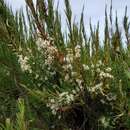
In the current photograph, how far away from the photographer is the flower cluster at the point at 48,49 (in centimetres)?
273

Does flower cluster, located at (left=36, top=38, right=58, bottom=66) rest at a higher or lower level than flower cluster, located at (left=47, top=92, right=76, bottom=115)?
higher

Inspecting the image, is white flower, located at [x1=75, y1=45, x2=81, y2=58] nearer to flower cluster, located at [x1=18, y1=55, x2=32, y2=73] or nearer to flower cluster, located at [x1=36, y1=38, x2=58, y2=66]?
flower cluster, located at [x1=36, y1=38, x2=58, y2=66]

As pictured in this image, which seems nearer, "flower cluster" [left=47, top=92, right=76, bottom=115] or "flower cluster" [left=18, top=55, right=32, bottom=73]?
"flower cluster" [left=47, top=92, right=76, bottom=115]

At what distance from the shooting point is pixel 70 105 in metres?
2.70

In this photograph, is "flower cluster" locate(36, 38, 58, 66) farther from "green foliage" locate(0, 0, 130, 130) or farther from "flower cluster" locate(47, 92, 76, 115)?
"flower cluster" locate(47, 92, 76, 115)

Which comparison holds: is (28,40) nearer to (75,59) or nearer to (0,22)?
(0,22)

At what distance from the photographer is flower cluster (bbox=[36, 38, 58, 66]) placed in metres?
2.73

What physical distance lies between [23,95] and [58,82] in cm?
25

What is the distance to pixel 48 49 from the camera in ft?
9.00

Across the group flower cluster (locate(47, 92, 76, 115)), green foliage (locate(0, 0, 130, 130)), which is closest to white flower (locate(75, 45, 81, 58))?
green foliage (locate(0, 0, 130, 130))

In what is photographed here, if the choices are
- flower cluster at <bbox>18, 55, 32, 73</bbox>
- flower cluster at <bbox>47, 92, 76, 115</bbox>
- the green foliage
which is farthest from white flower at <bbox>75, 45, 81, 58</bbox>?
flower cluster at <bbox>18, 55, 32, 73</bbox>

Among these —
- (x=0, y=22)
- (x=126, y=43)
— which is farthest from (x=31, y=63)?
(x=126, y=43)

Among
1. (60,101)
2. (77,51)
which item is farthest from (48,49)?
(60,101)

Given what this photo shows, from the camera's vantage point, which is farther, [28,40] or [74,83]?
[28,40]
